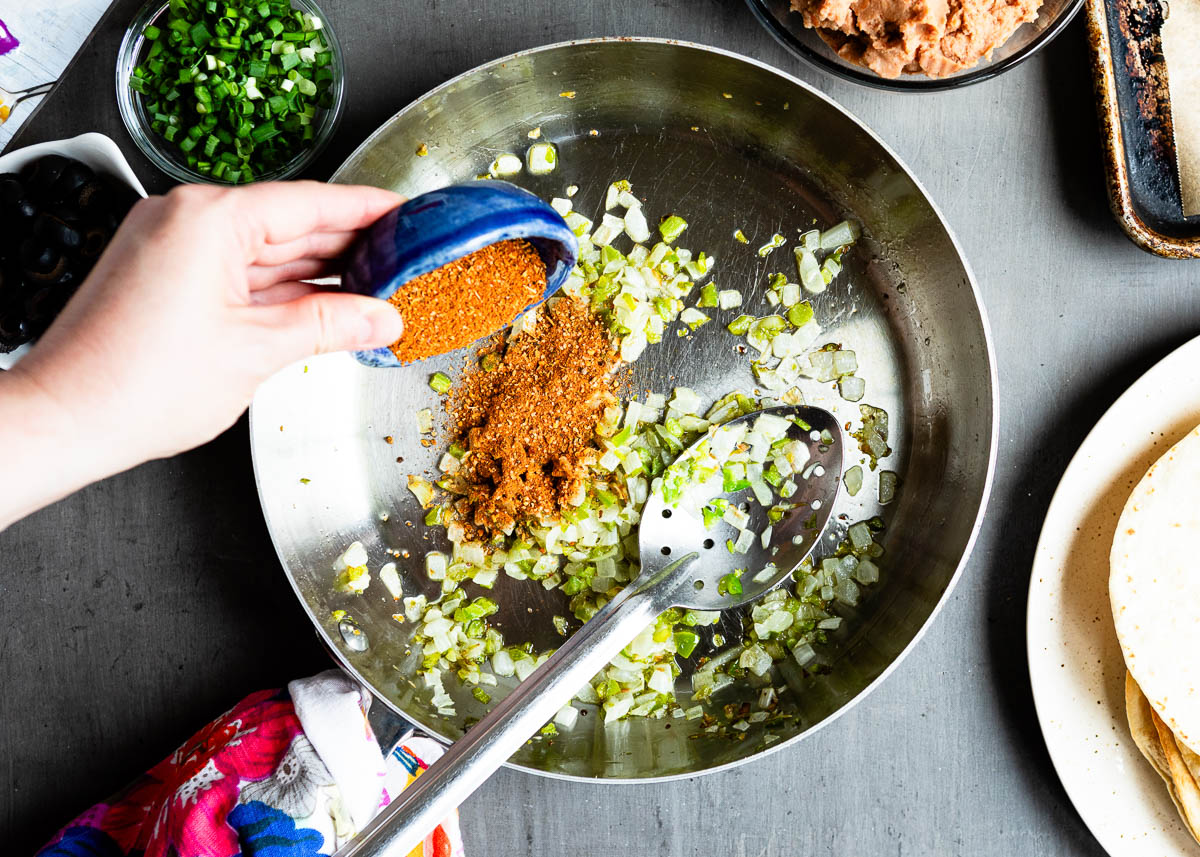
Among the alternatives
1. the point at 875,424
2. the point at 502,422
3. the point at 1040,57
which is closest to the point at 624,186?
the point at 502,422

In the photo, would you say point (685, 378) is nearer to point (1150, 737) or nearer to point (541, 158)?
point (541, 158)

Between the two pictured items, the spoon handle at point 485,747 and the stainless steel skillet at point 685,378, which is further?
the stainless steel skillet at point 685,378

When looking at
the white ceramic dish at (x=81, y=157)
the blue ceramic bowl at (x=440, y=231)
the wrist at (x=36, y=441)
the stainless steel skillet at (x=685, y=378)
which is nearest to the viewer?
the wrist at (x=36, y=441)

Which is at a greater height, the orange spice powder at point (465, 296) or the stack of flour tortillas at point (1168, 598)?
the orange spice powder at point (465, 296)

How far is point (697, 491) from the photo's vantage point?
1.16 meters

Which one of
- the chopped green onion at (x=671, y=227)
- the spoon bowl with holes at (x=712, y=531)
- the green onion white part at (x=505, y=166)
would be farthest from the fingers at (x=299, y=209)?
the spoon bowl with holes at (x=712, y=531)

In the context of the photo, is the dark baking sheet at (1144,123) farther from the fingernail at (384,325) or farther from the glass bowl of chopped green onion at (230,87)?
the glass bowl of chopped green onion at (230,87)

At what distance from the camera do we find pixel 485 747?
0.92 m

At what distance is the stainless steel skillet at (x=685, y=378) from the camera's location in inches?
45.0

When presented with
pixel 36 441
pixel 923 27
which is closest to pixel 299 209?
pixel 36 441

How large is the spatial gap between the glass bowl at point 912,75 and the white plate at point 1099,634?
0.47 metres

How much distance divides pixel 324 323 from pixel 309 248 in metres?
0.19

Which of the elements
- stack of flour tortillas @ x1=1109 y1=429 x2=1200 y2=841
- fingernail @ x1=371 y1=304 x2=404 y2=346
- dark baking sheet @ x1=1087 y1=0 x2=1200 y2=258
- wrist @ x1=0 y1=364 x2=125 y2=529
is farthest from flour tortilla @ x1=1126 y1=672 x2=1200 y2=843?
wrist @ x1=0 y1=364 x2=125 y2=529

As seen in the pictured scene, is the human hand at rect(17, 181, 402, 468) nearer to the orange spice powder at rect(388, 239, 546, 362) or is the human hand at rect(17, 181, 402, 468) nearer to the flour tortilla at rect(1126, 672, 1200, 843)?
the orange spice powder at rect(388, 239, 546, 362)
